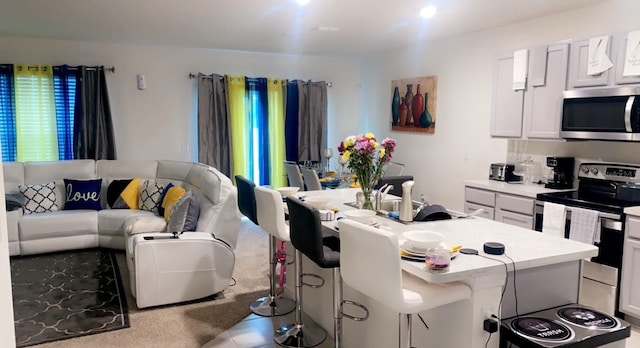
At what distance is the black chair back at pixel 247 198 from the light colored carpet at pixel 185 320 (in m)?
0.76

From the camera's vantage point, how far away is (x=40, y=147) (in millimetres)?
5809

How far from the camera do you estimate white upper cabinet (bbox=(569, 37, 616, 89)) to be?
3.59 m

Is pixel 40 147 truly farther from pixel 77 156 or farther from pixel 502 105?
pixel 502 105

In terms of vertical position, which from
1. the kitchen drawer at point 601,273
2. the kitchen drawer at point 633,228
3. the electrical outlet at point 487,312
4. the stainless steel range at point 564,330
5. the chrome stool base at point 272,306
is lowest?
the chrome stool base at point 272,306

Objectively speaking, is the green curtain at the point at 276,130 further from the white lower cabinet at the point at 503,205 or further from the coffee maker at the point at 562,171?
the coffee maker at the point at 562,171

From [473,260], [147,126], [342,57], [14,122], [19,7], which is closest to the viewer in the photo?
[473,260]

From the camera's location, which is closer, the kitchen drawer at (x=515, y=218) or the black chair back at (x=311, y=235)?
the black chair back at (x=311, y=235)

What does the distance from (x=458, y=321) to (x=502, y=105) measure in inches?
119

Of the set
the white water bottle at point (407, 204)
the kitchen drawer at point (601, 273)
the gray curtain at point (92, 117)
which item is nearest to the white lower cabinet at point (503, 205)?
the kitchen drawer at point (601, 273)

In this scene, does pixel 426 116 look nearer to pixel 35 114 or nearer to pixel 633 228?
pixel 633 228

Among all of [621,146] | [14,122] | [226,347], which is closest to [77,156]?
[14,122]

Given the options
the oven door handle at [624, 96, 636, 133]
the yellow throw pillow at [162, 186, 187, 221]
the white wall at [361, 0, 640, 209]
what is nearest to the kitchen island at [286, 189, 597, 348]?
the oven door handle at [624, 96, 636, 133]

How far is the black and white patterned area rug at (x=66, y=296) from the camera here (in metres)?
3.29

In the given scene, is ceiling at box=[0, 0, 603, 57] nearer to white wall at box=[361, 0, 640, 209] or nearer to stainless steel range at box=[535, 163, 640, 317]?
white wall at box=[361, 0, 640, 209]
